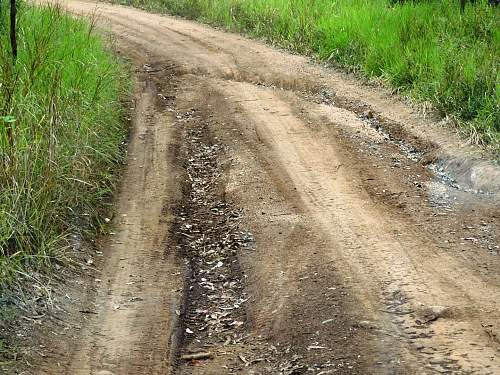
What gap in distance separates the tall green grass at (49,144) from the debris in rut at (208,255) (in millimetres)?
809

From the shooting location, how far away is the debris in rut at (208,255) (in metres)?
4.86

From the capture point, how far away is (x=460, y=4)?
426 inches

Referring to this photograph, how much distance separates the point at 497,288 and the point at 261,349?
172cm

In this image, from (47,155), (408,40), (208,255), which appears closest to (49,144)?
(47,155)

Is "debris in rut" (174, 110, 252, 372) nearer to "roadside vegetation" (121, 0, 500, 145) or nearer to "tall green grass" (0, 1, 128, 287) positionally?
"tall green grass" (0, 1, 128, 287)

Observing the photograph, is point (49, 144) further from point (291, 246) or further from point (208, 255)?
point (291, 246)

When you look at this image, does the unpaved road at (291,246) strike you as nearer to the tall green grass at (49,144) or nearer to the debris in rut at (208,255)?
the debris in rut at (208,255)

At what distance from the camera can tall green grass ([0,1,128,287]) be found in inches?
199

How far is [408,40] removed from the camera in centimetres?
1027

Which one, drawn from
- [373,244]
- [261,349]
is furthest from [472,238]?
[261,349]

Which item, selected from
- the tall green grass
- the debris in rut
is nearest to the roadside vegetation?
the debris in rut

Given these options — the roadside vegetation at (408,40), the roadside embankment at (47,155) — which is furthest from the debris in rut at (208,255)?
the roadside vegetation at (408,40)

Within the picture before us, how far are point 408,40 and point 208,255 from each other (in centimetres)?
562

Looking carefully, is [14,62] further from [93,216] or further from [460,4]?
[460,4]
